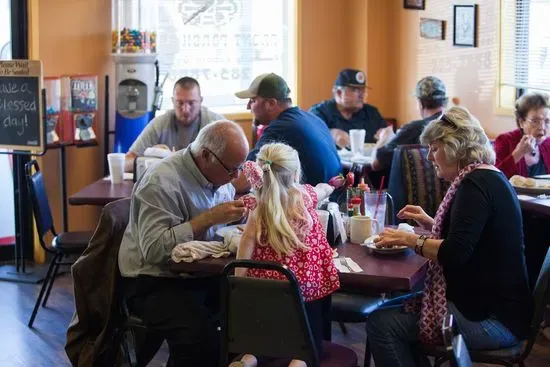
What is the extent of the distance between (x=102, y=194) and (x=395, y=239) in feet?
6.58

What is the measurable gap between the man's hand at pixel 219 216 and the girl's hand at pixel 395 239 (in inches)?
19.8

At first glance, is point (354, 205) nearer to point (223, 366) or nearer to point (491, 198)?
point (491, 198)

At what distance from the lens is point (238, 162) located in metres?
3.08

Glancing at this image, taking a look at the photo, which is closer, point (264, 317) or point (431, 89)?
point (264, 317)

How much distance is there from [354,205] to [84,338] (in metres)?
1.16

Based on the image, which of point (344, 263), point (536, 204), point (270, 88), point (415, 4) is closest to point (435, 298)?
point (344, 263)

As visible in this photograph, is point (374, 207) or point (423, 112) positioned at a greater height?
point (423, 112)

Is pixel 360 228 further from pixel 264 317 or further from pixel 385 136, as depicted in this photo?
pixel 385 136

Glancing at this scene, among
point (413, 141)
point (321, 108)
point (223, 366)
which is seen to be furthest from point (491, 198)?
point (321, 108)

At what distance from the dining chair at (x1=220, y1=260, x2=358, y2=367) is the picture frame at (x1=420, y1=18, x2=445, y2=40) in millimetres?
4196

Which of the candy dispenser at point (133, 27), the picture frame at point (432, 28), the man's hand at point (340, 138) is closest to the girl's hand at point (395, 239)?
the man's hand at point (340, 138)

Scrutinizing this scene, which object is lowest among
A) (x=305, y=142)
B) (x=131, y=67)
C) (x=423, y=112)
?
(x=305, y=142)

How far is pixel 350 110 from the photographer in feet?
20.1

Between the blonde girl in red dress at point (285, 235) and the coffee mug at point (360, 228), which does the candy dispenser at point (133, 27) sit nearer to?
the coffee mug at point (360, 228)
